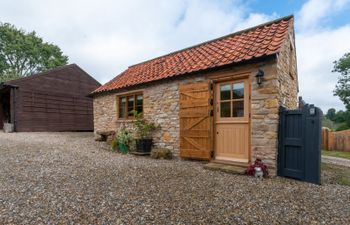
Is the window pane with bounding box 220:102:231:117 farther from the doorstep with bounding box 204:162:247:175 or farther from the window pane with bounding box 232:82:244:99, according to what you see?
the doorstep with bounding box 204:162:247:175

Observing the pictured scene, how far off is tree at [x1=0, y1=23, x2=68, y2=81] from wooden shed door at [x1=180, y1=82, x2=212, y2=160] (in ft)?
86.7

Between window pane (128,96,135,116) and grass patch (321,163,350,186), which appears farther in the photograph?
window pane (128,96,135,116)

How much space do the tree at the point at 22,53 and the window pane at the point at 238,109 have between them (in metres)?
27.9

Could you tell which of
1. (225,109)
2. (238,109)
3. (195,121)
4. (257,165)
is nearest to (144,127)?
(195,121)

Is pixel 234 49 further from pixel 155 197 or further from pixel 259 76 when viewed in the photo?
pixel 155 197

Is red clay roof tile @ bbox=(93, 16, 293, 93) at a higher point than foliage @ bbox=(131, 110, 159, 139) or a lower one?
higher

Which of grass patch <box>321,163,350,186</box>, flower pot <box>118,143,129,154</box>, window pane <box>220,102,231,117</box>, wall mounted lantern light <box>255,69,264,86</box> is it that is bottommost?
grass patch <box>321,163,350,186</box>

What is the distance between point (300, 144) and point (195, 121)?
2715 mm

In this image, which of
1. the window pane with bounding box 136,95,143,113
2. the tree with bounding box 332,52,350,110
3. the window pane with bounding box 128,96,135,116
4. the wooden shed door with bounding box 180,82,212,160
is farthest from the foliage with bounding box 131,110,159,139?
the tree with bounding box 332,52,350,110

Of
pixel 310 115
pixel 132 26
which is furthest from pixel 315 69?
pixel 310 115

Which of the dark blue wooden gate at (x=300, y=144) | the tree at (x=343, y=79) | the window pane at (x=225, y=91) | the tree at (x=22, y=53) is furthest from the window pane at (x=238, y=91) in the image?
the tree at (x=22, y=53)

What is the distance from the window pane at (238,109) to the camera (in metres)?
5.40

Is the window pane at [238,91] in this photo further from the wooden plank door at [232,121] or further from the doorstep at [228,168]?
the doorstep at [228,168]

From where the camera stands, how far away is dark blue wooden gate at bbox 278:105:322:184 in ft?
14.0
